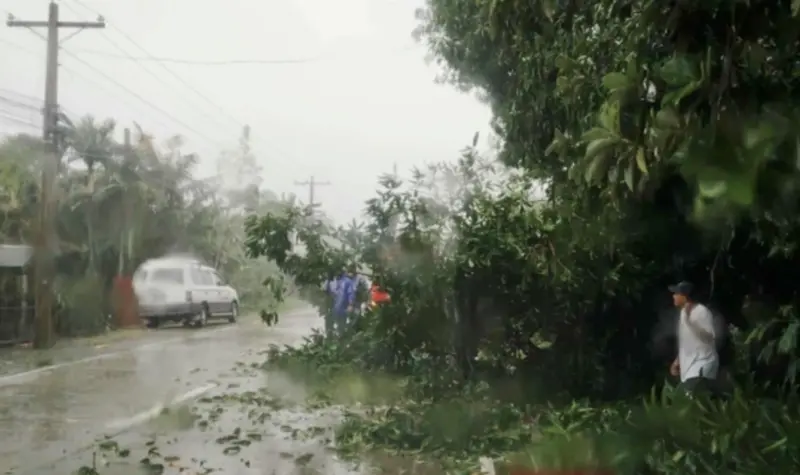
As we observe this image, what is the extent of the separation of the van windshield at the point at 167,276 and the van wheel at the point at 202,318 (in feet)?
6.01

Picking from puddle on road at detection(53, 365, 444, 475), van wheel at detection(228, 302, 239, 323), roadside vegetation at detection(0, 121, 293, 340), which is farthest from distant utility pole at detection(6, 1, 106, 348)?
puddle on road at detection(53, 365, 444, 475)

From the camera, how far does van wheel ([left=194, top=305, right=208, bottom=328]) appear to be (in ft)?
76.5

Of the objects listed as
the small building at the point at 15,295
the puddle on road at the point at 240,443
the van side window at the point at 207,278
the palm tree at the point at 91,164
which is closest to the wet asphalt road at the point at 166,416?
the puddle on road at the point at 240,443

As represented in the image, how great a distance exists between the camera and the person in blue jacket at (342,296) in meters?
11.5

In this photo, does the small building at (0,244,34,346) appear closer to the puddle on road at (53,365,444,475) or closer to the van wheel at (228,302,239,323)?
the van wheel at (228,302,239,323)

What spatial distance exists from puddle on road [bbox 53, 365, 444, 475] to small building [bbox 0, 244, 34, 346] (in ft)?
28.2

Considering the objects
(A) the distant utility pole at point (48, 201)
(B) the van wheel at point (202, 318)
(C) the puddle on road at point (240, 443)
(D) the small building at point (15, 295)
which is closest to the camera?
(C) the puddle on road at point (240, 443)

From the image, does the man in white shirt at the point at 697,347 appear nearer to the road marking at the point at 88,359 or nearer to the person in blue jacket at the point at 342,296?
the person in blue jacket at the point at 342,296

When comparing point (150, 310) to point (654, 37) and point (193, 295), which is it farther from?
point (654, 37)

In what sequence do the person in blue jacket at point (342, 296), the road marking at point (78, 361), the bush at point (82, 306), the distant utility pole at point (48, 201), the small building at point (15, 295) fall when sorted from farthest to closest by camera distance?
the bush at point (82, 306)
the small building at point (15, 295)
the distant utility pole at point (48, 201)
the road marking at point (78, 361)
the person in blue jacket at point (342, 296)

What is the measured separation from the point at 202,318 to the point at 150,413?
12.9 m

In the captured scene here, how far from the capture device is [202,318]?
2364cm

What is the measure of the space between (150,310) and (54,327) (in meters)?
3.29

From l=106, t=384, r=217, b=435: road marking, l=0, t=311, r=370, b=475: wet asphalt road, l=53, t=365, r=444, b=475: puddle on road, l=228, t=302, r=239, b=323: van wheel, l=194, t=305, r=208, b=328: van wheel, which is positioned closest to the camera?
l=53, t=365, r=444, b=475: puddle on road
